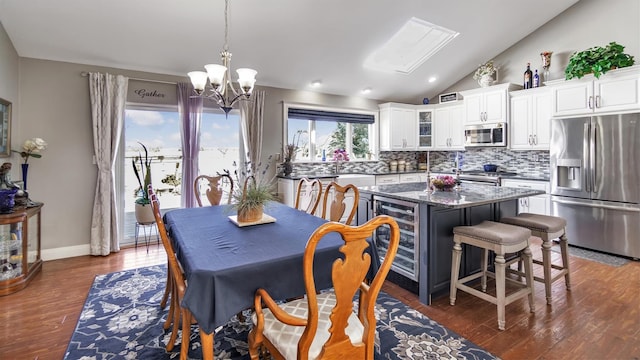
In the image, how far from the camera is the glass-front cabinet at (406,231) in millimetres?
2762

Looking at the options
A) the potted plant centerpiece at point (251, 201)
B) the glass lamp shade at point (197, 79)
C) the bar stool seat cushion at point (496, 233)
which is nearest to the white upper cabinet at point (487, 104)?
the bar stool seat cushion at point (496, 233)

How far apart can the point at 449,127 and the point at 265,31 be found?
3.93m

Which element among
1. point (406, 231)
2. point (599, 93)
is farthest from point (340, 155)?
point (599, 93)

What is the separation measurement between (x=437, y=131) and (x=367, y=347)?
5590 millimetres

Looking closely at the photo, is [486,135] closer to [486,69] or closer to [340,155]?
[486,69]

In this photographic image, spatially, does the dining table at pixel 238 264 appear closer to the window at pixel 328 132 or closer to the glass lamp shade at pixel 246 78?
the glass lamp shade at pixel 246 78

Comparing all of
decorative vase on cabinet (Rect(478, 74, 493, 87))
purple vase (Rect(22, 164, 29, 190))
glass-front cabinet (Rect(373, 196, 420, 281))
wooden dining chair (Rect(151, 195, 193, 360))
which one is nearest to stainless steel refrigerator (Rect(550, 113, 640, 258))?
decorative vase on cabinet (Rect(478, 74, 493, 87))

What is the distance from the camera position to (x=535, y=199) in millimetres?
4621

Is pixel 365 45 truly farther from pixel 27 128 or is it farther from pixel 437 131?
pixel 27 128

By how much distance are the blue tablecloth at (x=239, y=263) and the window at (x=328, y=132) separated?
3.40 m

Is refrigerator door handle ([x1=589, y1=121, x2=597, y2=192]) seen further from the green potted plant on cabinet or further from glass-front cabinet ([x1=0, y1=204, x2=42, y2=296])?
glass-front cabinet ([x1=0, y1=204, x2=42, y2=296])

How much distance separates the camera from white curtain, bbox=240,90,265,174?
4.82 meters

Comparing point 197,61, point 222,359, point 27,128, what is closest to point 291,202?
point 197,61

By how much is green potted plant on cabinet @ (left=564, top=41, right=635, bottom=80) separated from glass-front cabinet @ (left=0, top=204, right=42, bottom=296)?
6.44 metres
